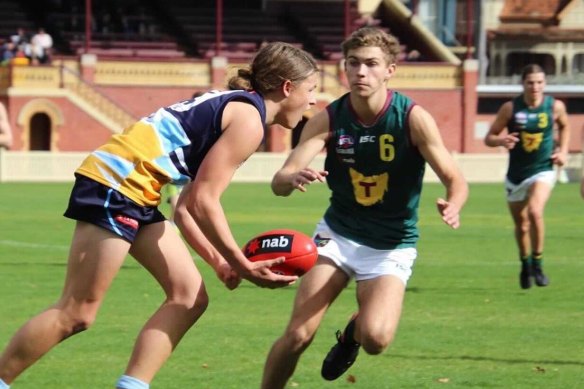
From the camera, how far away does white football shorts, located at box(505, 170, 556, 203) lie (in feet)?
49.5

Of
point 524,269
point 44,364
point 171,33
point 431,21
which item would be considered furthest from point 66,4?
point 44,364

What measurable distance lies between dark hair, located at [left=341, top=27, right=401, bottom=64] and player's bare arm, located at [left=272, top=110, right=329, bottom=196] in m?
0.46

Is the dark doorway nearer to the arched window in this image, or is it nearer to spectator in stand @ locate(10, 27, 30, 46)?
spectator in stand @ locate(10, 27, 30, 46)

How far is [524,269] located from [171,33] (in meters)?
41.2

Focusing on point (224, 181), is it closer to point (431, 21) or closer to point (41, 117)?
→ point (41, 117)

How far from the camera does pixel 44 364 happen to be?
9.81 m

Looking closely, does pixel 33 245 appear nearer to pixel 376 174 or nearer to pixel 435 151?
pixel 376 174

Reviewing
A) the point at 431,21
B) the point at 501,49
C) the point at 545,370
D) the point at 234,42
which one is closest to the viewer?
the point at 545,370

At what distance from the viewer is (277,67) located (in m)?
7.45

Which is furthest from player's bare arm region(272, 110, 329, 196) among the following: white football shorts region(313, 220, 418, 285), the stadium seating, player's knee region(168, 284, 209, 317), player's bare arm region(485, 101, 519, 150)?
the stadium seating

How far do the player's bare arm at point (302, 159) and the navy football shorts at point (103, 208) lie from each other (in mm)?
1101

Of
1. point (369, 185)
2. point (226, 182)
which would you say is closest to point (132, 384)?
point (226, 182)

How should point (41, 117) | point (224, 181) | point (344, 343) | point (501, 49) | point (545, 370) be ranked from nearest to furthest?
point (224, 181), point (344, 343), point (545, 370), point (41, 117), point (501, 49)

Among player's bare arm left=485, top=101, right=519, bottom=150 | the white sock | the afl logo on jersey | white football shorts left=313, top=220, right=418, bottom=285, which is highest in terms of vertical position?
the afl logo on jersey
